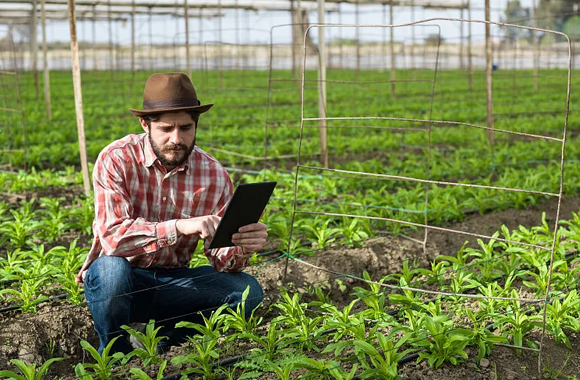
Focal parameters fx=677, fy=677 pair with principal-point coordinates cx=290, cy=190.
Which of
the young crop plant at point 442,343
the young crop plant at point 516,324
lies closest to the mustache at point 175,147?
the young crop plant at point 442,343

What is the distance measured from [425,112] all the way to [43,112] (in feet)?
27.7

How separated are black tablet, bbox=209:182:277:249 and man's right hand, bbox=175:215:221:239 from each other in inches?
2.4

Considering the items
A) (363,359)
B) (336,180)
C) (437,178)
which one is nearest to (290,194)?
(336,180)

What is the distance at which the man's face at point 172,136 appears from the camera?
3414 mm

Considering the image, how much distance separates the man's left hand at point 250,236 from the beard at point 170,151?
0.51 meters

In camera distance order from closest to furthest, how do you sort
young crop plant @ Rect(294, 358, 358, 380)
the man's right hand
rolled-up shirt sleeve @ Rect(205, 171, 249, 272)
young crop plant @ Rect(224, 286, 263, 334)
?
young crop plant @ Rect(294, 358, 358, 380) < the man's right hand < young crop plant @ Rect(224, 286, 263, 334) < rolled-up shirt sleeve @ Rect(205, 171, 249, 272)

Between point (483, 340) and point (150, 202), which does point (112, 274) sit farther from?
point (483, 340)

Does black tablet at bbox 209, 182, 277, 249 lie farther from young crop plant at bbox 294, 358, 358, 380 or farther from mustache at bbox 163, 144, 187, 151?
young crop plant at bbox 294, 358, 358, 380

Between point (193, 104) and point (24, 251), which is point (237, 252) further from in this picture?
point (24, 251)

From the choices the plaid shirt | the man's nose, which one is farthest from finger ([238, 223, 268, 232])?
the man's nose

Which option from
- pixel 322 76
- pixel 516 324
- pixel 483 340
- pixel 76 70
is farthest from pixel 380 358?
pixel 322 76

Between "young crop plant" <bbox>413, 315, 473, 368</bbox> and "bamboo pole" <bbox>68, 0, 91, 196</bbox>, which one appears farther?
"bamboo pole" <bbox>68, 0, 91, 196</bbox>

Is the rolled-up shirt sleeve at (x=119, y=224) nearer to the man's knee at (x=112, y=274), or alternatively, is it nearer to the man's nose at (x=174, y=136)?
the man's knee at (x=112, y=274)

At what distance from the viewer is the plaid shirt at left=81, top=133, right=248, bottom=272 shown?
132 inches
